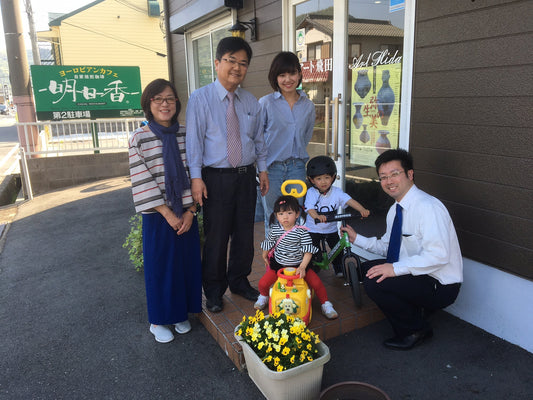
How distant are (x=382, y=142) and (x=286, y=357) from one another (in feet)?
7.18

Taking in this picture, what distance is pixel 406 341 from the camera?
2.66 meters

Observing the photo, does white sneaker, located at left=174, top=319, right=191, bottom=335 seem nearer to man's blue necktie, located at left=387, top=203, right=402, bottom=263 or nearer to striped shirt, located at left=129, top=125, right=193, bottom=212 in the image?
striped shirt, located at left=129, top=125, right=193, bottom=212

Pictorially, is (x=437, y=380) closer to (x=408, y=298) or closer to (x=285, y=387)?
(x=408, y=298)

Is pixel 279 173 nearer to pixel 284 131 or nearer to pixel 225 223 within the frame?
pixel 284 131

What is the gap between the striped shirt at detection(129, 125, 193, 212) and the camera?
8.21 feet

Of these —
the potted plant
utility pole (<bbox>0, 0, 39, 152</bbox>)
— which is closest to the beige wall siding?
utility pole (<bbox>0, 0, 39, 152</bbox>)

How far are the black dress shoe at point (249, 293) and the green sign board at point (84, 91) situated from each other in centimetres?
808

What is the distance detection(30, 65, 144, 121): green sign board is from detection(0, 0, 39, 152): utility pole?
561 mm

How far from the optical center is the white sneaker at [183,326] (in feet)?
9.68

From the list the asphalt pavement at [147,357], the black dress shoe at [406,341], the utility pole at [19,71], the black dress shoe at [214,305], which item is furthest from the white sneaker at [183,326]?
the utility pole at [19,71]

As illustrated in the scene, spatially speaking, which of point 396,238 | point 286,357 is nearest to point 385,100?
point 396,238

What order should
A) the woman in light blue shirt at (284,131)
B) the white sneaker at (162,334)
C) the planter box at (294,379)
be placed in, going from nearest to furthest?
the planter box at (294,379) → the white sneaker at (162,334) → the woman in light blue shirt at (284,131)

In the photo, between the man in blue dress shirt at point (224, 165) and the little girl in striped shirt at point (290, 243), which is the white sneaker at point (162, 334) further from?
the little girl in striped shirt at point (290, 243)

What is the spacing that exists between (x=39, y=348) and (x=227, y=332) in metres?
1.39
